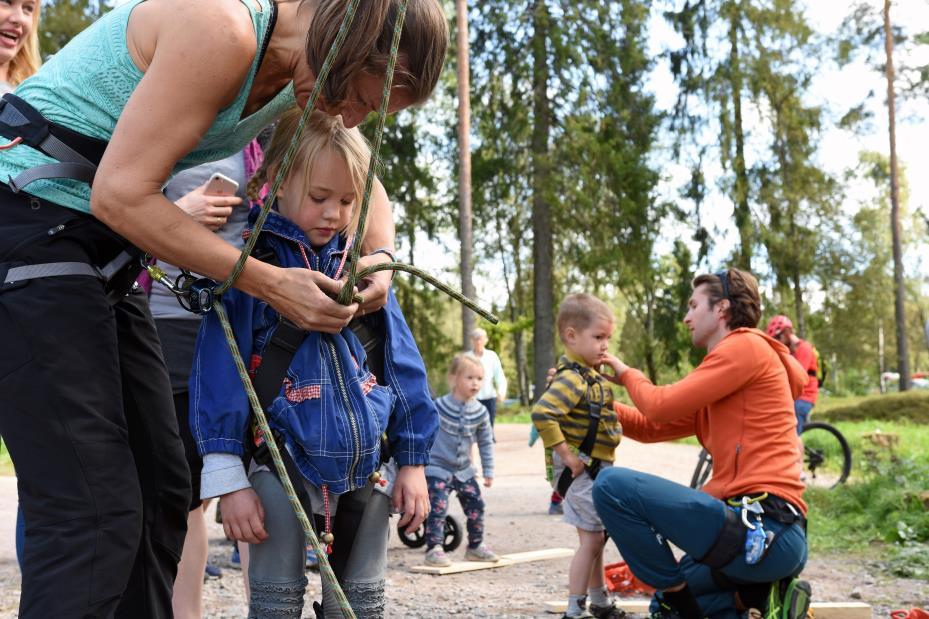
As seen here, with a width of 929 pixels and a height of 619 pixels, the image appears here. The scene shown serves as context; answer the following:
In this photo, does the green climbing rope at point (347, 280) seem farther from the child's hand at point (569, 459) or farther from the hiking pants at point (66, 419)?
the child's hand at point (569, 459)

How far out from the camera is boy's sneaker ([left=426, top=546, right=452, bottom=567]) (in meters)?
5.84

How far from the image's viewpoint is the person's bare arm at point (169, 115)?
71.9 inches

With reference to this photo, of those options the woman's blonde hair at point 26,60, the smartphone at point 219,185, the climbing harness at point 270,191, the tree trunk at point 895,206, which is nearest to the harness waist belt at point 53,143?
the climbing harness at point 270,191

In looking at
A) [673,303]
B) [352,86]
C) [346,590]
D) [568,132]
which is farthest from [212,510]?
[673,303]

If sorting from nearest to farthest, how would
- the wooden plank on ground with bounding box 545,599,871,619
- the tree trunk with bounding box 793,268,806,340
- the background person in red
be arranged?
1. the wooden plank on ground with bounding box 545,599,871,619
2. the background person in red
3. the tree trunk with bounding box 793,268,806,340

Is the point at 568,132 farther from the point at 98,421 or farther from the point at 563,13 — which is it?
the point at 98,421

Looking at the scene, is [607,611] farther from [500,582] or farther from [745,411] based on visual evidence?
[745,411]

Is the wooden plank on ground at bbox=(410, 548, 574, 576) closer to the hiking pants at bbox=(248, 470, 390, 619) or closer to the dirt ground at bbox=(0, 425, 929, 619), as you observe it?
the dirt ground at bbox=(0, 425, 929, 619)

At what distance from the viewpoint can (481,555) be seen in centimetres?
610

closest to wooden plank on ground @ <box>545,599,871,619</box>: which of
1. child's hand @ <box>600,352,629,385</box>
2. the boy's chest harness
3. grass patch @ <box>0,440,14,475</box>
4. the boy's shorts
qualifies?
the boy's shorts

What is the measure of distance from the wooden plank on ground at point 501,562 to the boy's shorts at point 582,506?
1192 mm

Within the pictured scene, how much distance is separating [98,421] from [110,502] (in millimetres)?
161

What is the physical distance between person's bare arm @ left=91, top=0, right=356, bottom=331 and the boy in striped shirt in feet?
10.1

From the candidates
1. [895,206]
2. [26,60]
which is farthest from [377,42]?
[895,206]
